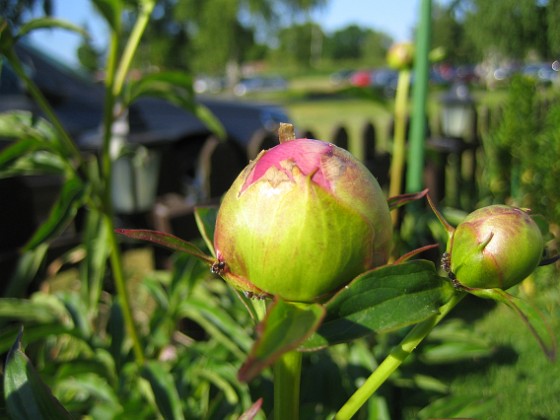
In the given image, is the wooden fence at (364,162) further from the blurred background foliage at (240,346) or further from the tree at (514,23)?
the tree at (514,23)

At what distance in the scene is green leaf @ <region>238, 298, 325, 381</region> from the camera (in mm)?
288

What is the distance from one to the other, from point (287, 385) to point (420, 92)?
99cm

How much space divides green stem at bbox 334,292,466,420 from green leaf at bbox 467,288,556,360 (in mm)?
30

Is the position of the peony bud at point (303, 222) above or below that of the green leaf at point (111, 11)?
below

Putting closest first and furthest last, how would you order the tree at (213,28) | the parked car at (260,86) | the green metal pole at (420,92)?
1. the green metal pole at (420,92)
2. the tree at (213,28)
3. the parked car at (260,86)

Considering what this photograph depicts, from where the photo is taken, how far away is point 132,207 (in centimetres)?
175

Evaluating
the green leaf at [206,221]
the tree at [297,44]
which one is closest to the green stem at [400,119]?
the green leaf at [206,221]

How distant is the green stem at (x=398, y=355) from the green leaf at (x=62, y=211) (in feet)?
2.00

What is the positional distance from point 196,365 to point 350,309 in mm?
876

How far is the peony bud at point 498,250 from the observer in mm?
371

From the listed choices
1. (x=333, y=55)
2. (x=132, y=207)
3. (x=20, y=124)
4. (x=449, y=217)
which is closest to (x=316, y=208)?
(x=20, y=124)

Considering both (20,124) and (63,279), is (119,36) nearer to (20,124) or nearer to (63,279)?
(20,124)

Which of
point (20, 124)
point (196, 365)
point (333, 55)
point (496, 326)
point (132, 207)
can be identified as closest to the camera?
point (20, 124)

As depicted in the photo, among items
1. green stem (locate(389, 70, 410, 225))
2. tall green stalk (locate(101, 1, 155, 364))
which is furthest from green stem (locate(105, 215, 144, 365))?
green stem (locate(389, 70, 410, 225))
